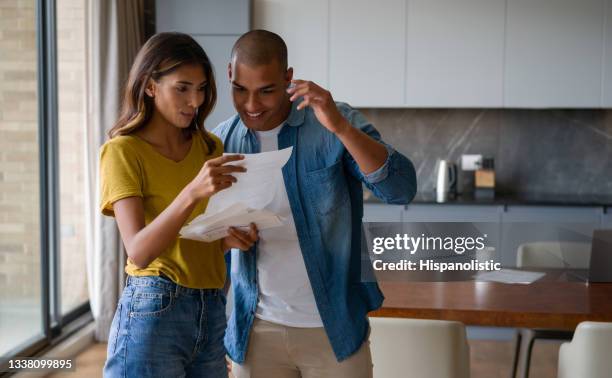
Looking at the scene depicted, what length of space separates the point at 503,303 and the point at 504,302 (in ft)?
0.04

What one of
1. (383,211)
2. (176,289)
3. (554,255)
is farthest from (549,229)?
(383,211)

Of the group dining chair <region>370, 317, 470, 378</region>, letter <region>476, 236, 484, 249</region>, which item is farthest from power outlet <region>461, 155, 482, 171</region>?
letter <region>476, 236, 484, 249</region>

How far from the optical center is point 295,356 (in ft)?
5.13

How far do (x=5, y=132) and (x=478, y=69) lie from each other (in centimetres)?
299

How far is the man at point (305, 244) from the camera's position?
4.98 feet

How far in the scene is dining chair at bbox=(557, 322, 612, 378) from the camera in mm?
2066

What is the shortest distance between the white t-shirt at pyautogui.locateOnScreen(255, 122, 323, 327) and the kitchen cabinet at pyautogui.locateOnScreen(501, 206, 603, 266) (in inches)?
21.1

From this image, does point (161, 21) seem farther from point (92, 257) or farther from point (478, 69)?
point (478, 69)

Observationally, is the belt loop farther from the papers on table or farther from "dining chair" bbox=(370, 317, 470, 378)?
"dining chair" bbox=(370, 317, 470, 378)

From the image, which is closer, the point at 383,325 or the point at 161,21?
the point at 383,325

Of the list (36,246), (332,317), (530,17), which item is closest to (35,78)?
(36,246)

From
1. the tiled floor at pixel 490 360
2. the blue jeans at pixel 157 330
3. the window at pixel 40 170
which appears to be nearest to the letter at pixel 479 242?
the blue jeans at pixel 157 330

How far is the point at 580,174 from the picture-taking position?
16.8 feet

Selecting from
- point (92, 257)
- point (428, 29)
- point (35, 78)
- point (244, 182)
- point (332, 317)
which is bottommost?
point (92, 257)
